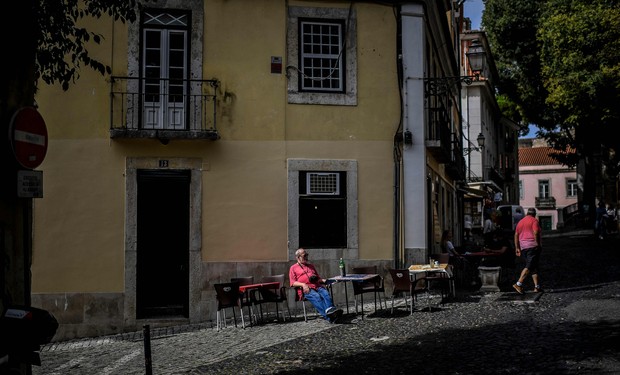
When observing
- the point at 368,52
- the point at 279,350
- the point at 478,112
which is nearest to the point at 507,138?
the point at 478,112

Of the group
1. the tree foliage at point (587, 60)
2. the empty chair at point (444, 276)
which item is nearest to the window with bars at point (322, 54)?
the empty chair at point (444, 276)

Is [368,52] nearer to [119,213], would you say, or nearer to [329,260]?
[329,260]

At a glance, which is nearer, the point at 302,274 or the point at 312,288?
the point at 312,288

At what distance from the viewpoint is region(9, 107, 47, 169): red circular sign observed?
19.2 feet

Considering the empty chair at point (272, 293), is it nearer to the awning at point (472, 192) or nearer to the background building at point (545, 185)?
the awning at point (472, 192)

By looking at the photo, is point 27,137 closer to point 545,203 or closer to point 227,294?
point 227,294

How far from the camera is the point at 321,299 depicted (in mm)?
11547

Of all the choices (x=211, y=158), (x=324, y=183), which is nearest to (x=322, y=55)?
(x=324, y=183)

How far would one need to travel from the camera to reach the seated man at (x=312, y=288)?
37.0 ft

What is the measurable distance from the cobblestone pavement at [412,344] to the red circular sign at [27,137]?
3328 mm

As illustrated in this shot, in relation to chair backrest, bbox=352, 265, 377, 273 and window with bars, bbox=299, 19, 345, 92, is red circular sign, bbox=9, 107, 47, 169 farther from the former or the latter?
window with bars, bbox=299, 19, 345, 92

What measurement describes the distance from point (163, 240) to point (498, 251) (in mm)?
6720

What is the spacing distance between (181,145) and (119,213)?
166 cm

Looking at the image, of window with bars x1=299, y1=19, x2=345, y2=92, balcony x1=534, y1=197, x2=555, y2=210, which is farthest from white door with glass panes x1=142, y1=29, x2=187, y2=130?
balcony x1=534, y1=197, x2=555, y2=210
